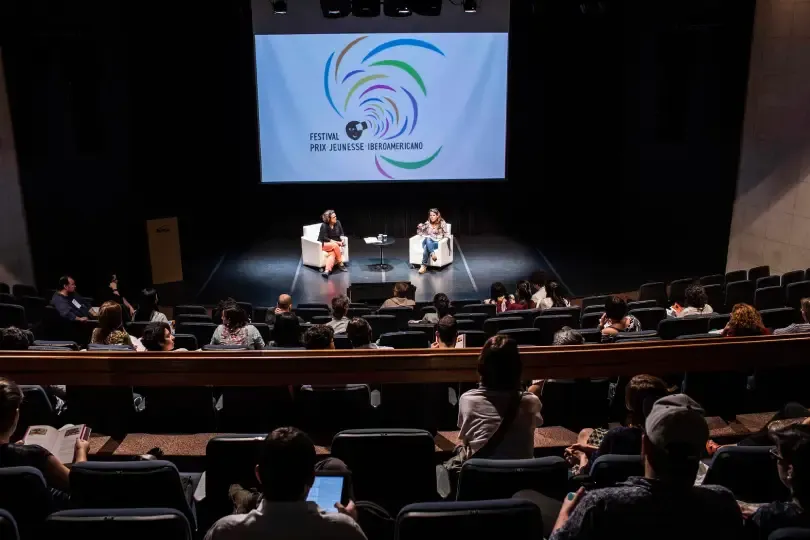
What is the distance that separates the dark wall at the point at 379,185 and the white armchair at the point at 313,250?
5.85ft

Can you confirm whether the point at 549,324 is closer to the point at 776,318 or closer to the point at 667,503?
the point at 776,318

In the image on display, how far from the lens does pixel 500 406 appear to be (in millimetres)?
3322

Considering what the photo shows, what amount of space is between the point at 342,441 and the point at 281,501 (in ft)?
3.05

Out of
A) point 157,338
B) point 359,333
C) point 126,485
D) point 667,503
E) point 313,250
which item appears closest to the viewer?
point 667,503

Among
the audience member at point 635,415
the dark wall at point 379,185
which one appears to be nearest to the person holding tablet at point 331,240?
the dark wall at point 379,185

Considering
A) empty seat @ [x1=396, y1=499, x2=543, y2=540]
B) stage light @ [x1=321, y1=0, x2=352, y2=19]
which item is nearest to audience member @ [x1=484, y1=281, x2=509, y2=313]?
stage light @ [x1=321, y1=0, x2=352, y2=19]

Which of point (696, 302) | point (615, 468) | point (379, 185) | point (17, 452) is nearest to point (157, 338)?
point (17, 452)

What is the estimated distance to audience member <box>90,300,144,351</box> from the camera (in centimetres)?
555

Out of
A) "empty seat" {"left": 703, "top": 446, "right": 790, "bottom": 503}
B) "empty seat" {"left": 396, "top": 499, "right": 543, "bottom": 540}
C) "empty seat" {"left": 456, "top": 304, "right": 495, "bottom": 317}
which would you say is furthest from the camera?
"empty seat" {"left": 456, "top": 304, "right": 495, "bottom": 317}

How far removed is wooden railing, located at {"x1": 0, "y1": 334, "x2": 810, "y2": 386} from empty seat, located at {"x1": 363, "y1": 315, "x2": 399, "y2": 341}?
314cm

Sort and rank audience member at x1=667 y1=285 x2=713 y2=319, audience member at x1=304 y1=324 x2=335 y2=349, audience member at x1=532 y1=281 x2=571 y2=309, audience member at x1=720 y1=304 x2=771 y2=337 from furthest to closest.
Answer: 1. audience member at x1=532 y1=281 x2=571 y2=309
2. audience member at x1=667 y1=285 x2=713 y2=319
3. audience member at x1=720 y1=304 x2=771 y2=337
4. audience member at x1=304 y1=324 x2=335 y2=349

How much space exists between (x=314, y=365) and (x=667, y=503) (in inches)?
76.7

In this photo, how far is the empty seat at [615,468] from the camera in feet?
9.93

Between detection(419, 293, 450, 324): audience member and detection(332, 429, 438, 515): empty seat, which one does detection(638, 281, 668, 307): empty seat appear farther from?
detection(332, 429, 438, 515): empty seat
